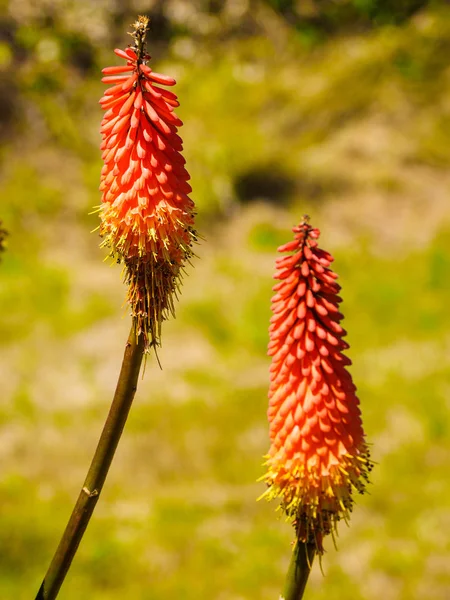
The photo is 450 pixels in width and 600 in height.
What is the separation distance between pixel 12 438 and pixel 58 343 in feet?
6.39

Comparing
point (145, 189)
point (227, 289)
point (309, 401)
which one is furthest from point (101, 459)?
point (227, 289)

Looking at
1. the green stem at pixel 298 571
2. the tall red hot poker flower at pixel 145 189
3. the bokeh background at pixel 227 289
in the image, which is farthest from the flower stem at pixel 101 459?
the bokeh background at pixel 227 289

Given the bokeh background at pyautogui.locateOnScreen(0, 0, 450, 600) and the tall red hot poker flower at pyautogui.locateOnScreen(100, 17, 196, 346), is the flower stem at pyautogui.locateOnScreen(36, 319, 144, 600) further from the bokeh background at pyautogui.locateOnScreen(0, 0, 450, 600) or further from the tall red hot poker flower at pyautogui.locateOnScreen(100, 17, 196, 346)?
the bokeh background at pyautogui.locateOnScreen(0, 0, 450, 600)

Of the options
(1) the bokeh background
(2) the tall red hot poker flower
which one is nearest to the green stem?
(2) the tall red hot poker flower

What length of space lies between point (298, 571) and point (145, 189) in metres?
1.43

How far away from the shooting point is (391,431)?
36.1 ft

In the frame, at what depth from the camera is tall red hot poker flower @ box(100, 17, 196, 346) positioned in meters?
2.84

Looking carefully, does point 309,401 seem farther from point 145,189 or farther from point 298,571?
point 145,189

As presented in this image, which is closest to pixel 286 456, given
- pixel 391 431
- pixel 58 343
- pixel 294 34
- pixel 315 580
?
pixel 315 580

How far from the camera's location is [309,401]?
312cm

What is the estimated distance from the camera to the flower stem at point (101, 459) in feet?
9.61

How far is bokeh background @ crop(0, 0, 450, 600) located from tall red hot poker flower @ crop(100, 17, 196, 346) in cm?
643

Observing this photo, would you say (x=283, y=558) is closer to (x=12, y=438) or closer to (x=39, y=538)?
(x=39, y=538)

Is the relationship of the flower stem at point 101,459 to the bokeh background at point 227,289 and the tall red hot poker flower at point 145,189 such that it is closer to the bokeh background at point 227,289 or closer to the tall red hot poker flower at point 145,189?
the tall red hot poker flower at point 145,189
